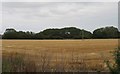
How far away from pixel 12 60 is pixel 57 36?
51.4m

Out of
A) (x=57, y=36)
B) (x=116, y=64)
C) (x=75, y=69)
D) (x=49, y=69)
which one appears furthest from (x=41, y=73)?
(x=57, y=36)

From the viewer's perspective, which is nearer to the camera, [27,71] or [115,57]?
[115,57]

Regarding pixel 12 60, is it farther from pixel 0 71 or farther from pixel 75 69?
pixel 75 69

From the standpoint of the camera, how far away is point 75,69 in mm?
10203

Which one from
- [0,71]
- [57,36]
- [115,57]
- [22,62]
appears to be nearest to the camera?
[115,57]

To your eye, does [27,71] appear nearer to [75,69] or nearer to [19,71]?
[19,71]

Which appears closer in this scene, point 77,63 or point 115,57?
point 115,57

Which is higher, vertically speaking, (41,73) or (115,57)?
(115,57)

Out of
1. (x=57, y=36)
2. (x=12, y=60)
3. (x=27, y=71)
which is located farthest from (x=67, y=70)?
(x=57, y=36)

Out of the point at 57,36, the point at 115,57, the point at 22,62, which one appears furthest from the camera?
the point at 57,36

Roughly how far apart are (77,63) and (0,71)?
2.60m

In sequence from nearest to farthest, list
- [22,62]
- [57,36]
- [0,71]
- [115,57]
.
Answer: [115,57]
[0,71]
[22,62]
[57,36]

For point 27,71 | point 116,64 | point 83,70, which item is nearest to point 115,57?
point 116,64

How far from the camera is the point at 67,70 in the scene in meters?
9.85
